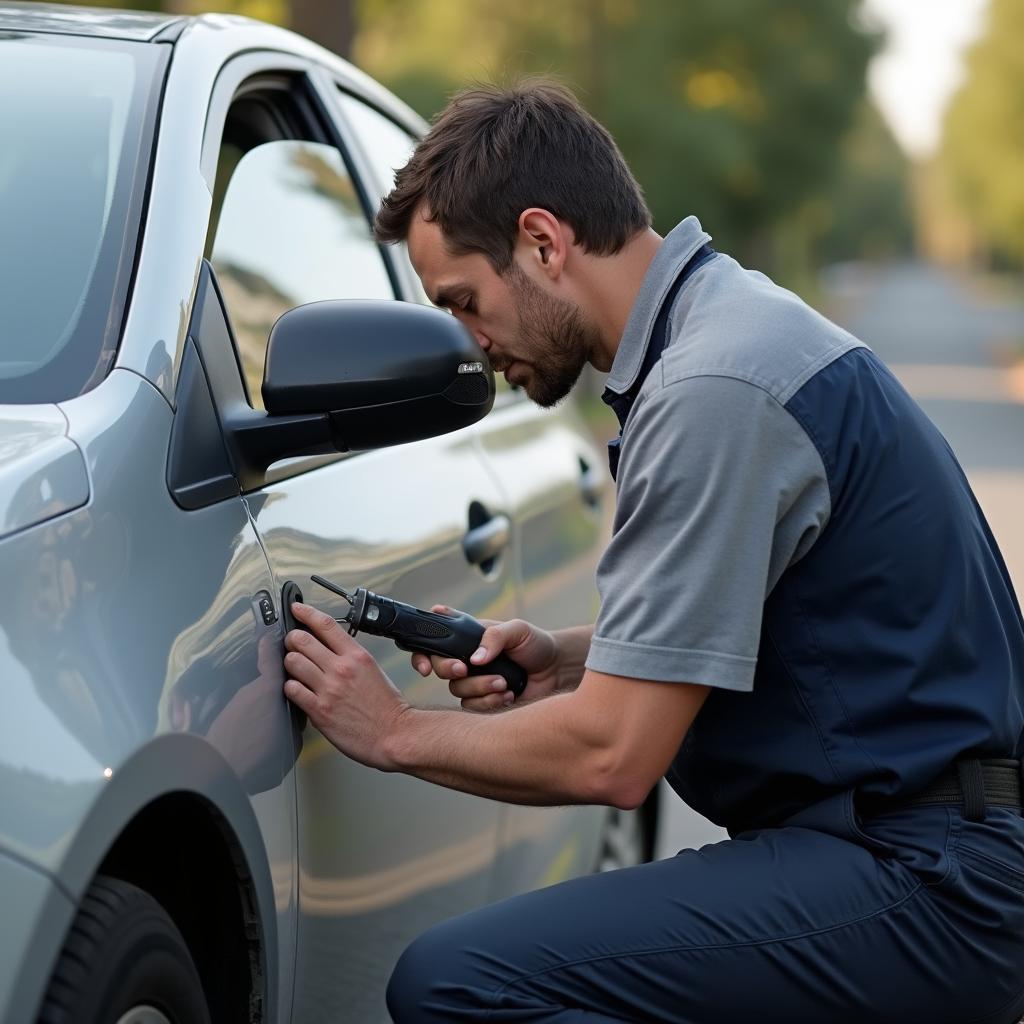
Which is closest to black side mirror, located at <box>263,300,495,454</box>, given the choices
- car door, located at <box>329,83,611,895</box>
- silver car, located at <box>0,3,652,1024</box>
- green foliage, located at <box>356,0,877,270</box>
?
silver car, located at <box>0,3,652,1024</box>

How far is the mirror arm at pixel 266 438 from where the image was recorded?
2.10 m

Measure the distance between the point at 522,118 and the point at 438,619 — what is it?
71cm

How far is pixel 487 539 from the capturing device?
2900mm

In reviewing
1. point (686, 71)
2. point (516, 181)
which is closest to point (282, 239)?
point (516, 181)

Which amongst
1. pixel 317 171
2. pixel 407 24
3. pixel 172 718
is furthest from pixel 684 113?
pixel 172 718

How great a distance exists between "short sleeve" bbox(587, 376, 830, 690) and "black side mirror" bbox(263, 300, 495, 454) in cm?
30

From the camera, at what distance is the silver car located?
157 centimetres

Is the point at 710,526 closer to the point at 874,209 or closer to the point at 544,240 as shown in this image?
the point at 544,240

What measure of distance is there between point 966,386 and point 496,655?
856 inches

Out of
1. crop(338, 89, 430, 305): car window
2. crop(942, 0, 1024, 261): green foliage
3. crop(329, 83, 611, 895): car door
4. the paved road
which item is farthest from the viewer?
crop(942, 0, 1024, 261): green foliage

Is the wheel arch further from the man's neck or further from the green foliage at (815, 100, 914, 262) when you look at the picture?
the green foliage at (815, 100, 914, 262)

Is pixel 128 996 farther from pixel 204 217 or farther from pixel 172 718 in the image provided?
pixel 204 217

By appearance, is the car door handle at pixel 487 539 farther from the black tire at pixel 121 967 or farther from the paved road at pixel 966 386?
the paved road at pixel 966 386

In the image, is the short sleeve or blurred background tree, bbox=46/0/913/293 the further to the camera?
blurred background tree, bbox=46/0/913/293
